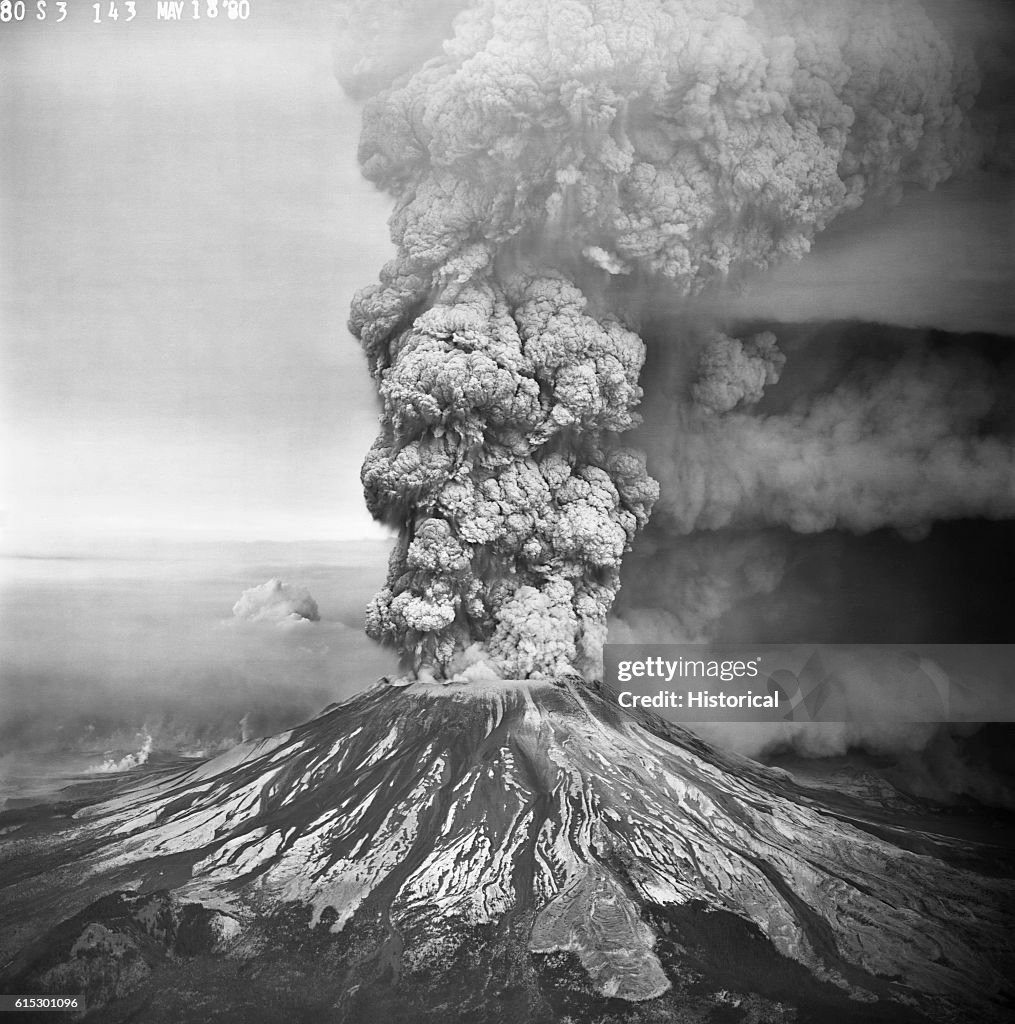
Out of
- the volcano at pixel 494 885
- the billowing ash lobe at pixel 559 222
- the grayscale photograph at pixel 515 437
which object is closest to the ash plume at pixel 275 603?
the grayscale photograph at pixel 515 437

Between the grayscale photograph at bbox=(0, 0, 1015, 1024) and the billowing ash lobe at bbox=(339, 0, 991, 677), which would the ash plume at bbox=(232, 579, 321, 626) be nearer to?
the grayscale photograph at bbox=(0, 0, 1015, 1024)

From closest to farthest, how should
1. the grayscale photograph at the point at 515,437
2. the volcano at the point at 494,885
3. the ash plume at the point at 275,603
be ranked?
1. the volcano at the point at 494,885
2. the grayscale photograph at the point at 515,437
3. the ash plume at the point at 275,603

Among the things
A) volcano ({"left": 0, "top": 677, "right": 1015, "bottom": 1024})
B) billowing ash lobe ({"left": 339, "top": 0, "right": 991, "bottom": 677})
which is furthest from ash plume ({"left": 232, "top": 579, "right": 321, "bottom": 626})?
volcano ({"left": 0, "top": 677, "right": 1015, "bottom": 1024})

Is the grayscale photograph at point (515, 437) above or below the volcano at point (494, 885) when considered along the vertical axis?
above

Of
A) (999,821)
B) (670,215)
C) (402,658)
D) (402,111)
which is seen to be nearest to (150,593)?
(402,658)

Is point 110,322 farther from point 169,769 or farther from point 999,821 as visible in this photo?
point 999,821

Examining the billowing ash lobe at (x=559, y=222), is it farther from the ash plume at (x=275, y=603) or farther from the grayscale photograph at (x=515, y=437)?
the ash plume at (x=275, y=603)
